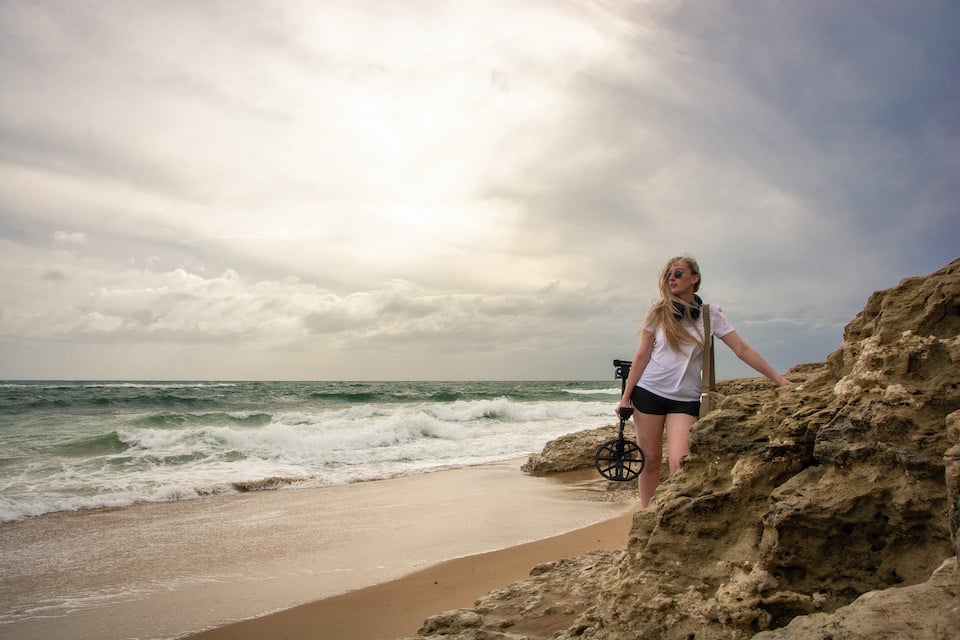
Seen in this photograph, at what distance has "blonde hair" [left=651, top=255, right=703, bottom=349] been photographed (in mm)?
3500

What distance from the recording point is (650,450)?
3514mm

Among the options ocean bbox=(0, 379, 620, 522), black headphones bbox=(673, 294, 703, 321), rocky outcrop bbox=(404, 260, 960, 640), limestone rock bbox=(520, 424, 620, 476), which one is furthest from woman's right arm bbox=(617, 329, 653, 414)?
ocean bbox=(0, 379, 620, 522)

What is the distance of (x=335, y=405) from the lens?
3012 cm

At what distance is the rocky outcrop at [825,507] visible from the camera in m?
1.94

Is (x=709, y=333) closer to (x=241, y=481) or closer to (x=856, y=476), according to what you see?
(x=856, y=476)

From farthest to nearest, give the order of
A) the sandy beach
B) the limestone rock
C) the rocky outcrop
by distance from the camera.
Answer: the limestone rock < the sandy beach < the rocky outcrop

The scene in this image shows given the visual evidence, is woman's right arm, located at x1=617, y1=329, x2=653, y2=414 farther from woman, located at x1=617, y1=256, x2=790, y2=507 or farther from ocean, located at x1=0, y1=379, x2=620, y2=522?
ocean, located at x1=0, y1=379, x2=620, y2=522

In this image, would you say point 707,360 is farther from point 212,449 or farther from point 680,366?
point 212,449

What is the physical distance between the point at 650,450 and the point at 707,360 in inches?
24.7

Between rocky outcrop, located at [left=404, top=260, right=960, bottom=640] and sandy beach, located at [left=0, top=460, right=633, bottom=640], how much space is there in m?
2.28

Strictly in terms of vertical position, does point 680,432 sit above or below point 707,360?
below

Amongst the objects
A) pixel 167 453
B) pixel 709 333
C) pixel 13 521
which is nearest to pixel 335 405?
pixel 167 453

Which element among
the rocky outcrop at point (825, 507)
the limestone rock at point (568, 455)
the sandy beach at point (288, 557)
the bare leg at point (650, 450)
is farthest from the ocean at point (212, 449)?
the rocky outcrop at point (825, 507)

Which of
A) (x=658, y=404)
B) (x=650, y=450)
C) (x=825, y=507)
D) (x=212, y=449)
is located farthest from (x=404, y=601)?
(x=212, y=449)
